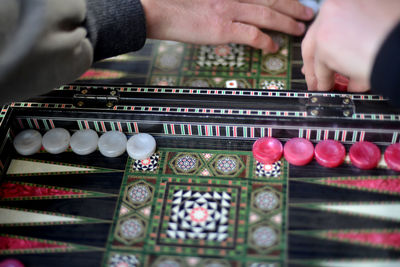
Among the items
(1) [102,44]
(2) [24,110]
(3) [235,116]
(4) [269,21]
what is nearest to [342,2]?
(3) [235,116]

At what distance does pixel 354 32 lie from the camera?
50.2 inches

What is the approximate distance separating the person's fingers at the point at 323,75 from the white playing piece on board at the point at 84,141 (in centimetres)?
77

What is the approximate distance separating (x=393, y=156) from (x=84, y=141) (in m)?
1.00

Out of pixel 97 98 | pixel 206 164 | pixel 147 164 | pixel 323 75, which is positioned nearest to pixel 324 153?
pixel 323 75

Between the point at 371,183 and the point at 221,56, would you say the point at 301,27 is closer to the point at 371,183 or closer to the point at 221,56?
the point at 221,56

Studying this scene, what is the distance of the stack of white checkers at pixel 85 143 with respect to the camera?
61.0 inches

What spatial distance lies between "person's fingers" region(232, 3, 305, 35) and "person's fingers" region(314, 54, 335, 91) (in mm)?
411

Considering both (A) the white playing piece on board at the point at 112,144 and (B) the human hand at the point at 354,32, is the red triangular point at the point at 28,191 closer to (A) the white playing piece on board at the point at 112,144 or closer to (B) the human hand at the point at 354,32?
(A) the white playing piece on board at the point at 112,144

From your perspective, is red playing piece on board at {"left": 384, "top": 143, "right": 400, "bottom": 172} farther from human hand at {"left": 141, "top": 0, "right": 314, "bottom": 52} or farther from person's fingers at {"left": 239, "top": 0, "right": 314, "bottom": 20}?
person's fingers at {"left": 239, "top": 0, "right": 314, "bottom": 20}

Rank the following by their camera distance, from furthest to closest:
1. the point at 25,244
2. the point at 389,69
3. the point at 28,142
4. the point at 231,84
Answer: the point at 231,84 → the point at 28,142 → the point at 25,244 → the point at 389,69

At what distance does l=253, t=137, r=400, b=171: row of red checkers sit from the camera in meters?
1.45

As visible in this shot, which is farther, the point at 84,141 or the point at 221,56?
the point at 221,56

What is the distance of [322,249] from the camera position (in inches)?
51.4

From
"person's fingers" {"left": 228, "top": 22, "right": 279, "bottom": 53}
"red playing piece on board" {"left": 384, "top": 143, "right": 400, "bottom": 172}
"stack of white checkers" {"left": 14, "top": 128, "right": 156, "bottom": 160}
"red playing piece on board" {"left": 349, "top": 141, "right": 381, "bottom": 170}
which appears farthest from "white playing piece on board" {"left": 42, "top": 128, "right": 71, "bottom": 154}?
"red playing piece on board" {"left": 384, "top": 143, "right": 400, "bottom": 172}
